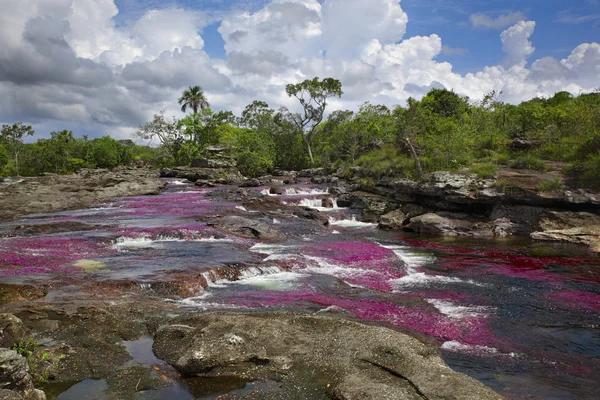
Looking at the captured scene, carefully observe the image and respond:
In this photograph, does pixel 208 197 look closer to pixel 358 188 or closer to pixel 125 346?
pixel 358 188

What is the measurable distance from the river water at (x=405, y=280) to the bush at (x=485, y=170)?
24.4 ft

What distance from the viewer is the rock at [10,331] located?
7.58m

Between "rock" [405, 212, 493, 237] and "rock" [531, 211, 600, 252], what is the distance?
346 centimetres

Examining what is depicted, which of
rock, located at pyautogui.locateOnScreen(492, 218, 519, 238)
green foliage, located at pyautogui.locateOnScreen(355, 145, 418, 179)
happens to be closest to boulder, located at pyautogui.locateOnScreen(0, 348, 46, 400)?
rock, located at pyautogui.locateOnScreen(492, 218, 519, 238)

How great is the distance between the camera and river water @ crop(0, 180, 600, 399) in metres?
9.81

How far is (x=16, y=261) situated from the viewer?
16.8 m

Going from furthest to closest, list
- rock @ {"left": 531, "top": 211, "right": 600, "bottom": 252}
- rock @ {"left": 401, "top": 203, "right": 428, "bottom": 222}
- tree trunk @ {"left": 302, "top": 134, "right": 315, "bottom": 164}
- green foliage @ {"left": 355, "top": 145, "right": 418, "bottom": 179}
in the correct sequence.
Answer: tree trunk @ {"left": 302, "top": 134, "right": 315, "bottom": 164} → green foliage @ {"left": 355, "top": 145, "right": 418, "bottom": 179} → rock @ {"left": 401, "top": 203, "right": 428, "bottom": 222} → rock @ {"left": 531, "top": 211, "right": 600, "bottom": 252}

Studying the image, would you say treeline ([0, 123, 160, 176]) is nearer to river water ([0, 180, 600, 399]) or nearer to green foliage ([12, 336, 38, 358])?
river water ([0, 180, 600, 399])

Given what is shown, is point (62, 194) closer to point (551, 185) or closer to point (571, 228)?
point (551, 185)

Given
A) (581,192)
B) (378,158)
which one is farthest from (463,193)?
(378,158)

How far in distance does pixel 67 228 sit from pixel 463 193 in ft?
92.5

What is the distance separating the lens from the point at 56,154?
3679 inches

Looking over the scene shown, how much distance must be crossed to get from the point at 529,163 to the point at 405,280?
21986mm

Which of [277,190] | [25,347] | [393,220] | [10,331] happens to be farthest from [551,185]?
[10,331]
